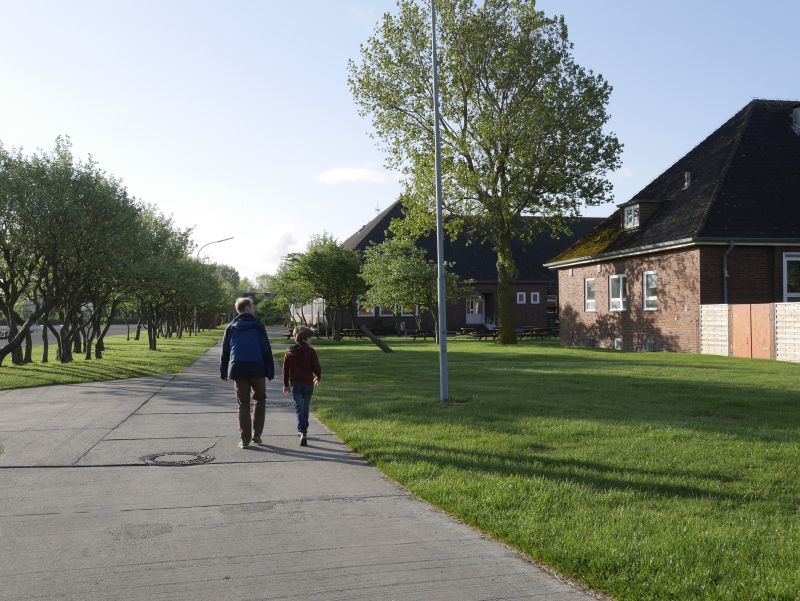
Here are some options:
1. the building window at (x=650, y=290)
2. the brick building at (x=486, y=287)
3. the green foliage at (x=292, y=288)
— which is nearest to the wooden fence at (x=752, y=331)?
the building window at (x=650, y=290)

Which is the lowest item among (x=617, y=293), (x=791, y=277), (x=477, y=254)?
(x=617, y=293)

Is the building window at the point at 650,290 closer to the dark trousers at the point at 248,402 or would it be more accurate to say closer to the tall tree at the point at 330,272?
the tall tree at the point at 330,272

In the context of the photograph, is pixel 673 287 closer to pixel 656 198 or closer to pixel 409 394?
pixel 656 198

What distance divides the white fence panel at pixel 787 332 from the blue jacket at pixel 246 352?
1701 cm

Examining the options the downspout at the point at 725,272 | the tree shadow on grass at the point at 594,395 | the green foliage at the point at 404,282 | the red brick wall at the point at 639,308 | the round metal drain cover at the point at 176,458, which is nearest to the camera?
the round metal drain cover at the point at 176,458

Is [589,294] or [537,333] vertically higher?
[589,294]

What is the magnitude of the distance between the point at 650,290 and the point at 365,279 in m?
17.5

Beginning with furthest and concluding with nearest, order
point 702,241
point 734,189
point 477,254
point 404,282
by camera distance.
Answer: point 477,254 < point 404,282 < point 734,189 < point 702,241

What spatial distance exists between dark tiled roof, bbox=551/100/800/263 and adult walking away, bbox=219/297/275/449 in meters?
19.3

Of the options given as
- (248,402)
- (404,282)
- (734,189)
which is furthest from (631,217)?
(248,402)

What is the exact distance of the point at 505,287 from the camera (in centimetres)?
3425

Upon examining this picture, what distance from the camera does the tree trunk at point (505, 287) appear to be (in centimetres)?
3366

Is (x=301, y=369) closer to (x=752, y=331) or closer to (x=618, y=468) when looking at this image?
(x=618, y=468)

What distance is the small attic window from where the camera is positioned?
30391 millimetres
